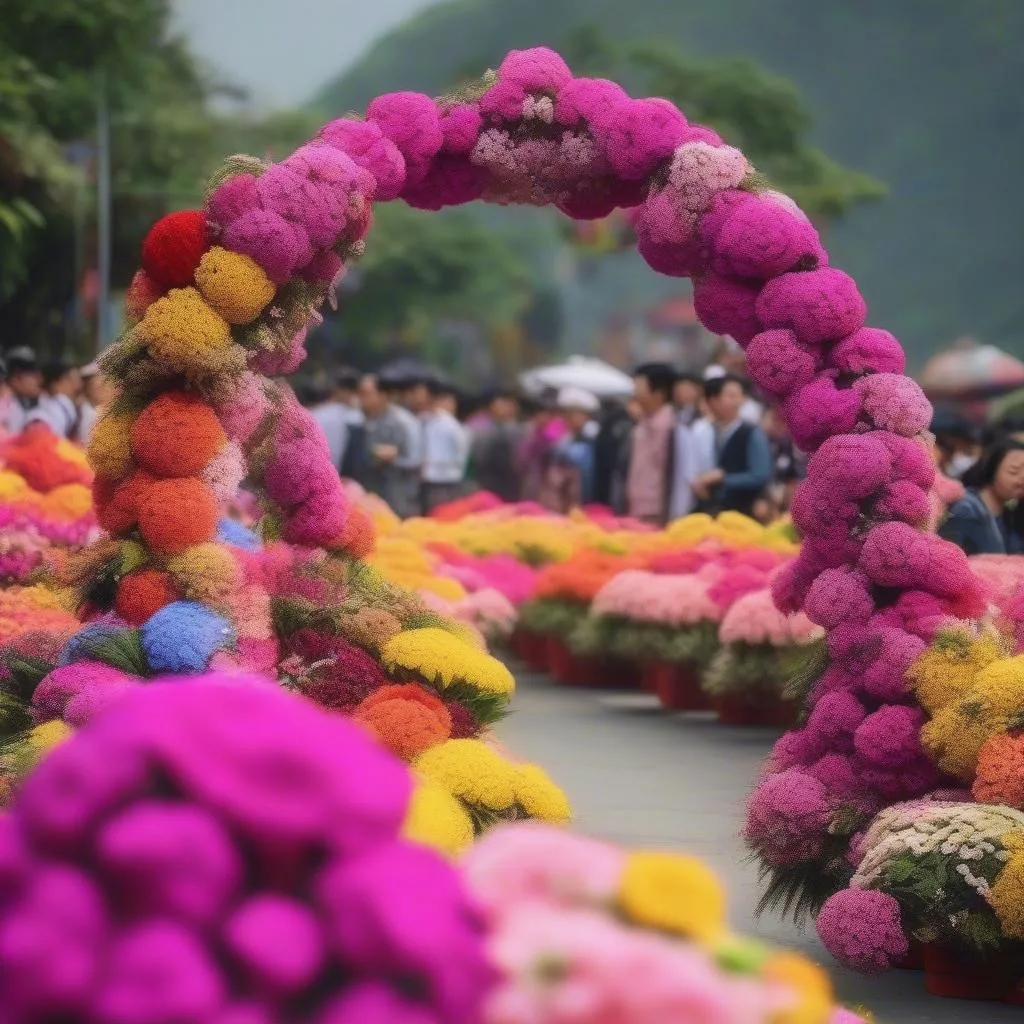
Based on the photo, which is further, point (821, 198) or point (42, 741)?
point (821, 198)

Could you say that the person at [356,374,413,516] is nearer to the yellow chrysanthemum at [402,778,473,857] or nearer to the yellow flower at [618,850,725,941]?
the yellow chrysanthemum at [402,778,473,857]

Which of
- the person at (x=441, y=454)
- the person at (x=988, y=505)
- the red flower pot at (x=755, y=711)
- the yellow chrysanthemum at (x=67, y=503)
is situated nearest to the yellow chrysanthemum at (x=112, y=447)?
the person at (x=988, y=505)

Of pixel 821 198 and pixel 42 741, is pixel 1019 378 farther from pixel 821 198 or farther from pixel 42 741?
pixel 42 741

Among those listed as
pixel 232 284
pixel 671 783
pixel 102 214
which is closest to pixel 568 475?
pixel 671 783

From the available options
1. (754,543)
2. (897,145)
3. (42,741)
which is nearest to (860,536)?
(42,741)

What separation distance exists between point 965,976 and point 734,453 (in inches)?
328

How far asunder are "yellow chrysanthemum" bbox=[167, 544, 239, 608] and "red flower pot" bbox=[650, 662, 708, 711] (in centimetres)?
579

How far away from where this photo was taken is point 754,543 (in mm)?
13742

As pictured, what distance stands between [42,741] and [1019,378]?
1414 inches

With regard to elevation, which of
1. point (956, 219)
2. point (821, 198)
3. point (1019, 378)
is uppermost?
point (956, 219)

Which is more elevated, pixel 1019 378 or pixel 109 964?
pixel 1019 378

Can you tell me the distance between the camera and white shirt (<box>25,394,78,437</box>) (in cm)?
1733

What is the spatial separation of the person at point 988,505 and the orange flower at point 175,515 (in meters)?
3.79

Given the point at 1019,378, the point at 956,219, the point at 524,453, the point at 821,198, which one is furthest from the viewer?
the point at 956,219
